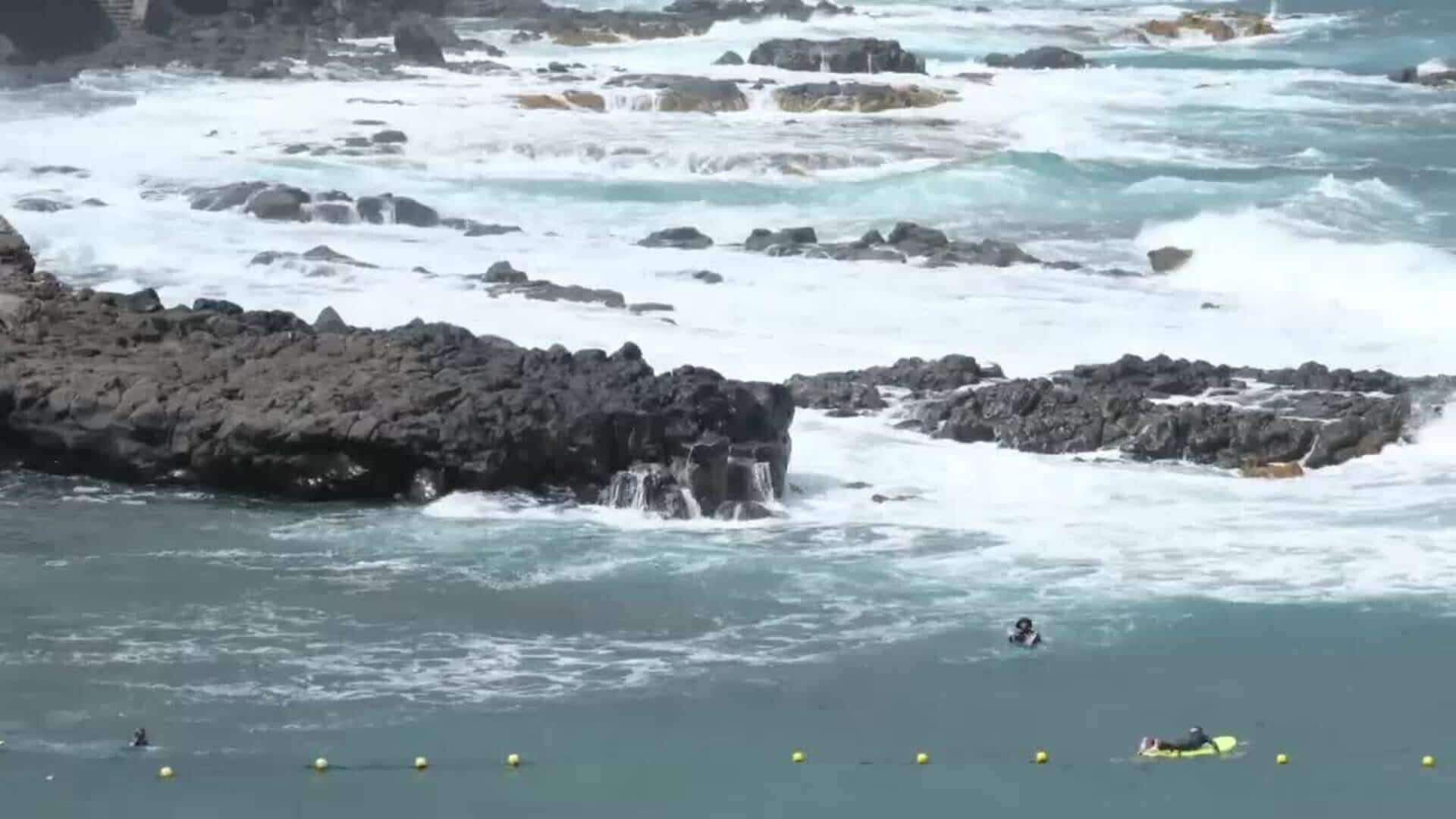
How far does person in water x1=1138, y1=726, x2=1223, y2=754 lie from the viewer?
22.2 metres

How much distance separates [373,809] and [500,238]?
28.7m

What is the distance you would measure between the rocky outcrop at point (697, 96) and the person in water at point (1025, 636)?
43.5m

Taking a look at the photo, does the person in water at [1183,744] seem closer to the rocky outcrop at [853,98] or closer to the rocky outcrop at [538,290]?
the rocky outcrop at [538,290]

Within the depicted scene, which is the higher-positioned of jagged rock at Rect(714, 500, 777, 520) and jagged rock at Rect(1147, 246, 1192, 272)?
jagged rock at Rect(714, 500, 777, 520)

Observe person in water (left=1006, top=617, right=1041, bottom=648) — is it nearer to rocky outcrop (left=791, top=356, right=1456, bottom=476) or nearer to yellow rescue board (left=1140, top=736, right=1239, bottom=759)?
yellow rescue board (left=1140, top=736, right=1239, bottom=759)

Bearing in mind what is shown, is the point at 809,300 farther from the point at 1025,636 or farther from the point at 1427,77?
the point at 1427,77

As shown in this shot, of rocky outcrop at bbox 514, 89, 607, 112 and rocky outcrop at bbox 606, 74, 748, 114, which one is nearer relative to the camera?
rocky outcrop at bbox 514, 89, 607, 112

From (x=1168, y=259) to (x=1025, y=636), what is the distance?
22471 millimetres

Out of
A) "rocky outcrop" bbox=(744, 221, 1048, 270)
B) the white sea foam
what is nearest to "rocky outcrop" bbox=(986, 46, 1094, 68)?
the white sea foam

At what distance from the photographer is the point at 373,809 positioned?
21125 mm

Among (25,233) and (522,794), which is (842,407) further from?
(25,233)

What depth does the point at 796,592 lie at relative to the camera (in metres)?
26.7

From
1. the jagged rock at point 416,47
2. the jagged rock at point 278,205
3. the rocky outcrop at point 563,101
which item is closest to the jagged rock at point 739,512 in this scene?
the jagged rock at point 278,205

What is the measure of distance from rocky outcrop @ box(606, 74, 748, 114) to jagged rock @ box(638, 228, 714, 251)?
18847 mm
